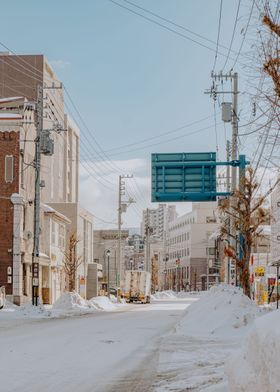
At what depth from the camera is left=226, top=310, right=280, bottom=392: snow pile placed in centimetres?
580

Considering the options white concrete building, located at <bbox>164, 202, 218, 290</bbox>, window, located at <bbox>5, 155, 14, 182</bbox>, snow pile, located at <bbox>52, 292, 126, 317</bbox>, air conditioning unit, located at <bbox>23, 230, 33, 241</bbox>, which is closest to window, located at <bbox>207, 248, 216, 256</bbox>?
white concrete building, located at <bbox>164, 202, 218, 290</bbox>

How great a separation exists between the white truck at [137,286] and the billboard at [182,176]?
115 feet

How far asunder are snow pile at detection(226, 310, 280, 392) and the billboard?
24.9m

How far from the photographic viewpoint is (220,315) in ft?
63.2

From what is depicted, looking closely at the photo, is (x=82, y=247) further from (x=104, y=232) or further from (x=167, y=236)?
(x=167, y=236)

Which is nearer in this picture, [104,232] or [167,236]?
[104,232]

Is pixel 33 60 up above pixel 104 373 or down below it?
above

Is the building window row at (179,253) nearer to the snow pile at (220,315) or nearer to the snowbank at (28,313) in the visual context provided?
the snowbank at (28,313)

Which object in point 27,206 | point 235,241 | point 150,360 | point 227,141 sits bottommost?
point 150,360

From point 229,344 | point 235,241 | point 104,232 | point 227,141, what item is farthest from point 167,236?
point 229,344

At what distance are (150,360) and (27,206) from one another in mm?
33683

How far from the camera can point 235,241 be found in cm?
3083

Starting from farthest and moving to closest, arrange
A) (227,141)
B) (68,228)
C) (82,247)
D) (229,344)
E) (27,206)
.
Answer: (82,247) → (68,228) → (227,141) → (27,206) → (229,344)

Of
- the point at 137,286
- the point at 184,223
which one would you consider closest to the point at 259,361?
the point at 137,286
